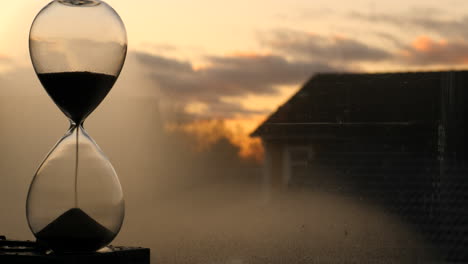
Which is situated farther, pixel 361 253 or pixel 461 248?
pixel 361 253

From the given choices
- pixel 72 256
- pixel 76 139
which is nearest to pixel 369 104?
pixel 76 139

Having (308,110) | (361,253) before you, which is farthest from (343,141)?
(361,253)

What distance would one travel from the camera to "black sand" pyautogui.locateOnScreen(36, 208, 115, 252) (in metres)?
3.74

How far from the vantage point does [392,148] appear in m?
22.4

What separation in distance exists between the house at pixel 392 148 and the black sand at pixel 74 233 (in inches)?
707

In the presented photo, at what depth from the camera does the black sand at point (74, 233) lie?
3.74 meters

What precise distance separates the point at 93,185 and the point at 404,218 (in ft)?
61.6

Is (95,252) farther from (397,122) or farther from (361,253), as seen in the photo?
(361,253)

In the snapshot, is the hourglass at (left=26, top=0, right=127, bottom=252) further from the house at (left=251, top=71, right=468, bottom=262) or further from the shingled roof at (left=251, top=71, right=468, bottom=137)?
the shingled roof at (left=251, top=71, right=468, bottom=137)

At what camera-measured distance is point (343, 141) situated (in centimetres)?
2222

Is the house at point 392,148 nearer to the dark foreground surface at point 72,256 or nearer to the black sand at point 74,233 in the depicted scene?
the dark foreground surface at point 72,256

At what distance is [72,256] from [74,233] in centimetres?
14

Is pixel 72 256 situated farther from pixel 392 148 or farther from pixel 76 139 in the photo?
pixel 392 148

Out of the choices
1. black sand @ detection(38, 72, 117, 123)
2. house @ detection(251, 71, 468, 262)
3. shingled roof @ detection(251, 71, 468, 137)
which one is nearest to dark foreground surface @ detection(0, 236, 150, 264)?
black sand @ detection(38, 72, 117, 123)
